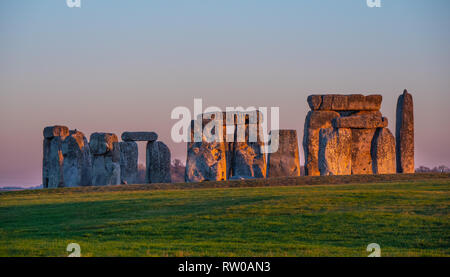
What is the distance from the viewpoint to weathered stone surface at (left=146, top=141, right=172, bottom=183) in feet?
121

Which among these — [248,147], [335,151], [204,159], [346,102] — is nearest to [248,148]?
[248,147]

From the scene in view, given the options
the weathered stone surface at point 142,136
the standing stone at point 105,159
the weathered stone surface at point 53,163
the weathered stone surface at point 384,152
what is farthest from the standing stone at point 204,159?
the weathered stone surface at point 384,152

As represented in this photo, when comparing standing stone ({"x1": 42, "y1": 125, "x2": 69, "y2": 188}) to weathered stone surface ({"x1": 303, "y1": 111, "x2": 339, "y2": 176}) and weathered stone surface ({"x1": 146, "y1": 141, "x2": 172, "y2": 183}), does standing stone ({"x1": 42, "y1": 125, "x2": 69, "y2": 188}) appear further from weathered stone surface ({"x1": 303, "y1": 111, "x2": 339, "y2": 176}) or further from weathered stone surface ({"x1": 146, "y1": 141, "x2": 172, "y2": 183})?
weathered stone surface ({"x1": 303, "y1": 111, "x2": 339, "y2": 176})

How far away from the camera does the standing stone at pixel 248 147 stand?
118 ft

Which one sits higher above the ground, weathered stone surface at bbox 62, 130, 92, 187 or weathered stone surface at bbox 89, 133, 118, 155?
weathered stone surface at bbox 89, 133, 118, 155

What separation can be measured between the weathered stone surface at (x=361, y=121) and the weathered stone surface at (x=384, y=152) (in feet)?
1.23

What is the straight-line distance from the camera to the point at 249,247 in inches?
595

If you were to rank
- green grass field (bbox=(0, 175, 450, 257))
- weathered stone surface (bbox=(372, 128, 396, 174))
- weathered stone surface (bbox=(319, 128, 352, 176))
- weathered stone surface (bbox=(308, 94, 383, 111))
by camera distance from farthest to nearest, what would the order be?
weathered stone surface (bbox=(308, 94, 383, 111)) → weathered stone surface (bbox=(372, 128, 396, 174)) → weathered stone surface (bbox=(319, 128, 352, 176)) → green grass field (bbox=(0, 175, 450, 257))

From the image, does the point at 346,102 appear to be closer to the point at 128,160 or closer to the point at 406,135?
the point at 406,135

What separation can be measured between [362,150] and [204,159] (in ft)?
24.2

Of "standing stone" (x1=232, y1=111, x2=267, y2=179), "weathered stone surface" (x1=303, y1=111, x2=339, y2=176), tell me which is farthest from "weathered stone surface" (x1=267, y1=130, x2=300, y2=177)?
"standing stone" (x1=232, y1=111, x2=267, y2=179)

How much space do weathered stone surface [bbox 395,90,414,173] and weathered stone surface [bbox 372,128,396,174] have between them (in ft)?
2.52
